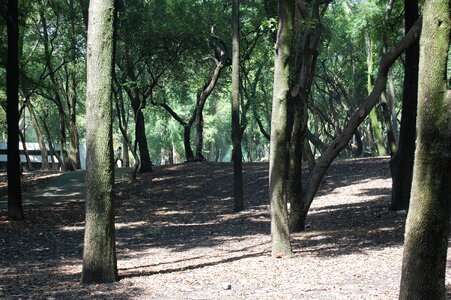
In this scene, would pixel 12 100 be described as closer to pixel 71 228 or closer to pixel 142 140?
pixel 71 228

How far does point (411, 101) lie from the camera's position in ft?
41.9

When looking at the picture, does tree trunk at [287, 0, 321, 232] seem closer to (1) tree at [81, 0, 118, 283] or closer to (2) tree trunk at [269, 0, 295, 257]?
(2) tree trunk at [269, 0, 295, 257]

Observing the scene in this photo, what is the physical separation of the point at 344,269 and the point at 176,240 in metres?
5.75

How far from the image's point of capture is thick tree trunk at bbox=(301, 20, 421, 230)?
10.1 meters

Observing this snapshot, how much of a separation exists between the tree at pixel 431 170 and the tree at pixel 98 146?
4344mm

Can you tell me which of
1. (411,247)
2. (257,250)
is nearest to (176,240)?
(257,250)

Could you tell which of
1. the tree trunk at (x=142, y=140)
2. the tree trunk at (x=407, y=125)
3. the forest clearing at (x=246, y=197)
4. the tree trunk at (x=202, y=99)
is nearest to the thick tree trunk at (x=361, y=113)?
the forest clearing at (x=246, y=197)

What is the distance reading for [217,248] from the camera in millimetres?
11734

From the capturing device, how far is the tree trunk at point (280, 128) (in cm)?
931

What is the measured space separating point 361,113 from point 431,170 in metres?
6.58

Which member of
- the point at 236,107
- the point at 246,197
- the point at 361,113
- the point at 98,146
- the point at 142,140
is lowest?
the point at 246,197

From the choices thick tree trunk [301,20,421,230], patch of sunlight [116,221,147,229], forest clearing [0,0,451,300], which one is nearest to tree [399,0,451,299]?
forest clearing [0,0,451,300]

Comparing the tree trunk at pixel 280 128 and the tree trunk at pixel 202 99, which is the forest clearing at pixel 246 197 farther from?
the tree trunk at pixel 202 99

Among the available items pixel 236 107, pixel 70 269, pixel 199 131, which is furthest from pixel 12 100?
pixel 199 131
